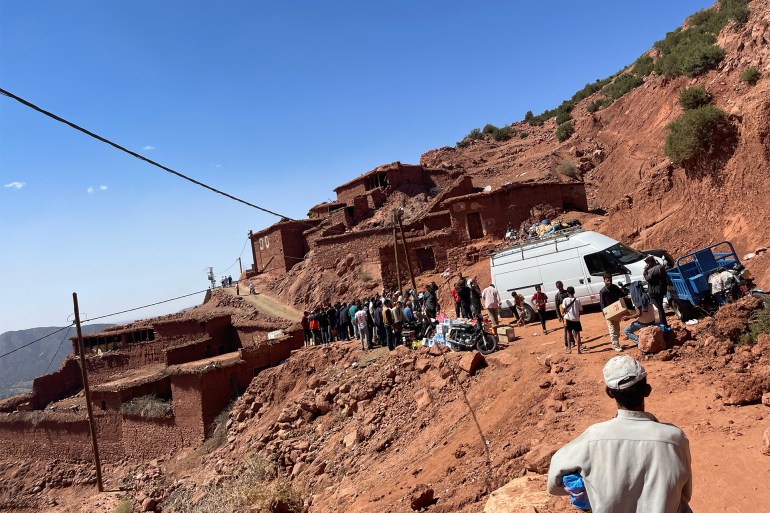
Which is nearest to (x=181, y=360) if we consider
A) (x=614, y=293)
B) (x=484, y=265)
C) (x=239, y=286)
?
(x=239, y=286)

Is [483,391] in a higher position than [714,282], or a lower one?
lower

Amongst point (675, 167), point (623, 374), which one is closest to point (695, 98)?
point (675, 167)

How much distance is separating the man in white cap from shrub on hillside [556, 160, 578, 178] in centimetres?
3506

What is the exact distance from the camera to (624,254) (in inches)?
495

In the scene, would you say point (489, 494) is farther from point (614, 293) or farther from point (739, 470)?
point (614, 293)

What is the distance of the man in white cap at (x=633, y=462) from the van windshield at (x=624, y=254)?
10.8 meters

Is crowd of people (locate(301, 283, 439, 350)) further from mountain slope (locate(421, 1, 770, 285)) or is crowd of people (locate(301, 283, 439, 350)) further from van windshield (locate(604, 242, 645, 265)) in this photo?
mountain slope (locate(421, 1, 770, 285))

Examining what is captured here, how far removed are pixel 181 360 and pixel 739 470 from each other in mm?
27709

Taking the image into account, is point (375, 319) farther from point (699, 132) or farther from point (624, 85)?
point (624, 85)

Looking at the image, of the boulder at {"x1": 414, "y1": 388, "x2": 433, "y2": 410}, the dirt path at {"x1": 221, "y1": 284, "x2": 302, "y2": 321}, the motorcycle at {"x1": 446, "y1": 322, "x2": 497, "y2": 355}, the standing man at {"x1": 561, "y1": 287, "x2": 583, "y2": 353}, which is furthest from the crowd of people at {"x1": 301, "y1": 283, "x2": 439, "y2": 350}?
the dirt path at {"x1": 221, "y1": 284, "x2": 302, "y2": 321}

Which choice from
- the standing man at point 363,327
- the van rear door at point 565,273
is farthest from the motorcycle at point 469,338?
the standing man at point 363,327

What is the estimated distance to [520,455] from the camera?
667 centimetres

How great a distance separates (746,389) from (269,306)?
30.5 metres

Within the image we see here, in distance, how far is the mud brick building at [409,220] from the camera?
26.0 metres
